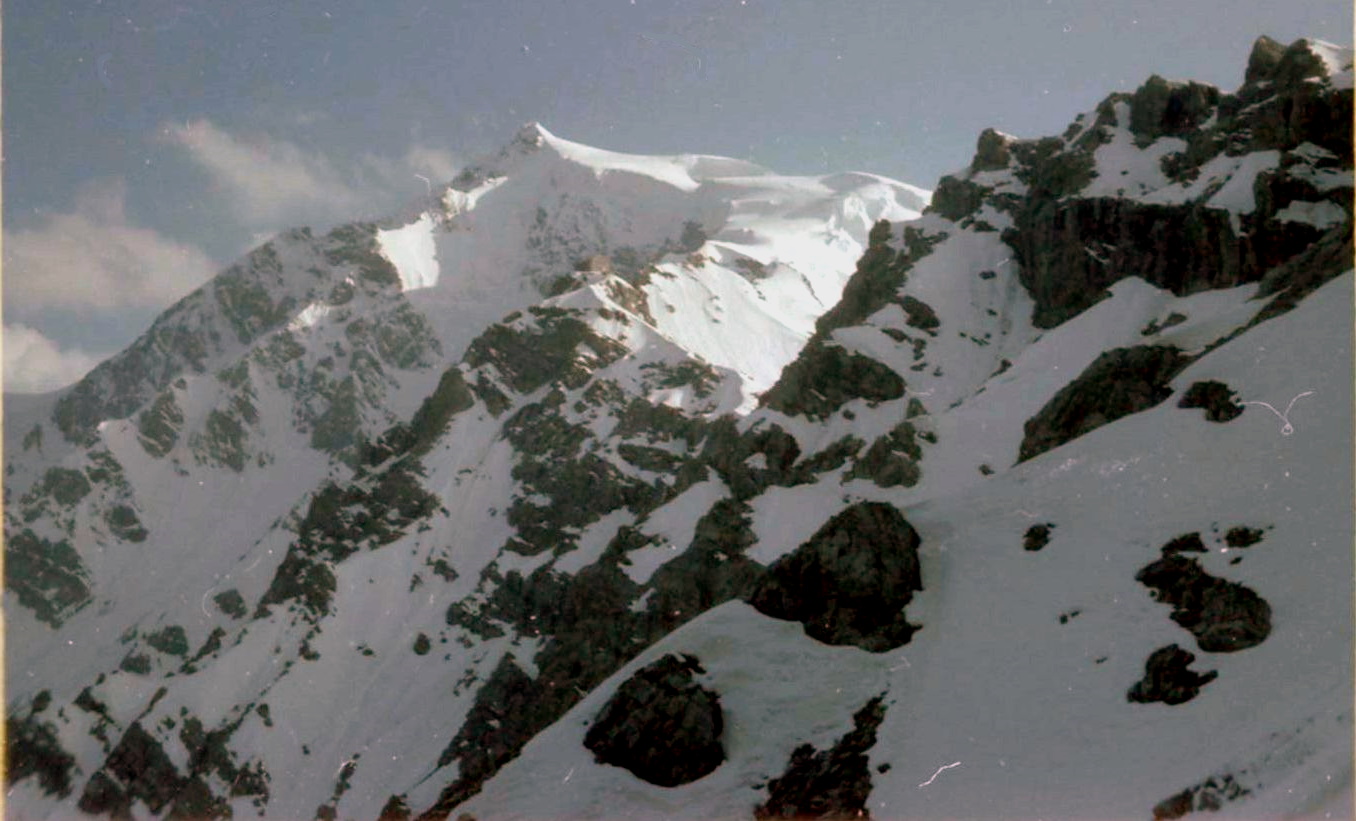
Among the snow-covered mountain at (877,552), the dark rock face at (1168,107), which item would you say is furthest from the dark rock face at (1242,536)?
the dark rock face at (1168,107)

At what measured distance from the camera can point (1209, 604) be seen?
20094 mm

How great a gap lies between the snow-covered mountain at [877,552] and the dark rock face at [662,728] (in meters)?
0.10

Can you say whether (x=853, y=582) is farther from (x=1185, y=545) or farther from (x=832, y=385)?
(x=832, y=385)

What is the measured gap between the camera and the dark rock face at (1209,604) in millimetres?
18750

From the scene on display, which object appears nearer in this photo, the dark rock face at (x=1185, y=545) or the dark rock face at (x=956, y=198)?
the dark rock face at (x=1185, y=545)

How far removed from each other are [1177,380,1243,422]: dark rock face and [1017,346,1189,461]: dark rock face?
157 inches

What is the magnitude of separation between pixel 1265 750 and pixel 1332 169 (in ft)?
191

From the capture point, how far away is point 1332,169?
2319 inches

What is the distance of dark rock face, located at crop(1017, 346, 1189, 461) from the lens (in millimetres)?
35781

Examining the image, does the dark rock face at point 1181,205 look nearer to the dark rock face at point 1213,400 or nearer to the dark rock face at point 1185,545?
the dark rock face at point 1213,400

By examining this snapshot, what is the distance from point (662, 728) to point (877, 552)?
28.4ft

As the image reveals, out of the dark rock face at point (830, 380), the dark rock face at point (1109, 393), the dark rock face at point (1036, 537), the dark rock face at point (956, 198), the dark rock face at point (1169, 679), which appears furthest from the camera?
the dark rock face at point (956, 198)

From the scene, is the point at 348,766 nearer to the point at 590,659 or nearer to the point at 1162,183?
the point at 590,659

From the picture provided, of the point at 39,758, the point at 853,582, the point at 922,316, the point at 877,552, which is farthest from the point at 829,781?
the point at 39,758
